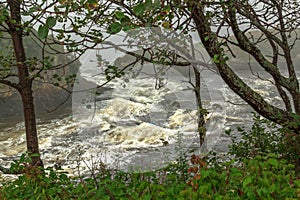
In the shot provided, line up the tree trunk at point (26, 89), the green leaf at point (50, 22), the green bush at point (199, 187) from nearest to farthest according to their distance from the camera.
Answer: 1. the green leaf at point (50, 22)
2. the green bush at point (199, 187)
3. the tree trunk at point (26, 89)

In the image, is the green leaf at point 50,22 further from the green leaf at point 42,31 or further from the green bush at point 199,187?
the green bush at point 199,187

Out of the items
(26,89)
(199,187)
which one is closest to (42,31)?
(199,187)

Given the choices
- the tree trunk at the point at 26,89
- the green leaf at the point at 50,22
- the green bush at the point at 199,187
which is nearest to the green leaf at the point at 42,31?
the green leaf at the point at 50,22

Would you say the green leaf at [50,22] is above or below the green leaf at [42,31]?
above

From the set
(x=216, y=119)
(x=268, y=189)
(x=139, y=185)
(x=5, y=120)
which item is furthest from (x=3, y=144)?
(x=268, y=189)

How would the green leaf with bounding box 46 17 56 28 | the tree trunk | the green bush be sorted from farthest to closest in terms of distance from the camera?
the tree trunk
the green bush
the green leaf with bounding box 46 17 56 28

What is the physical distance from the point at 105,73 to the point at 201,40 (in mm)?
1027

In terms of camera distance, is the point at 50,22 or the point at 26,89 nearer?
the point at 50,22

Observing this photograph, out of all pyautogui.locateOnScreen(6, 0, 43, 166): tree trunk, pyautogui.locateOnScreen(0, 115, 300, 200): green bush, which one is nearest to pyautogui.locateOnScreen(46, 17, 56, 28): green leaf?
pyautogui.locateOnScreen(0, 115, 300, 200): green bush

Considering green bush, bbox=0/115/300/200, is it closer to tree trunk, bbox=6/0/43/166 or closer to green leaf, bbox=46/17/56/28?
green leaf, bbox=46/17/56/28

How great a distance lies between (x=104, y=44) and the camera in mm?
3916

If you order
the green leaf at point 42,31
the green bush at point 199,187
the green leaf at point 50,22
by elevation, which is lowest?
the green bush at point 199,187

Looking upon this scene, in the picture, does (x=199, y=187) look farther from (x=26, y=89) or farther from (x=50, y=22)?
(x=26, y=89)

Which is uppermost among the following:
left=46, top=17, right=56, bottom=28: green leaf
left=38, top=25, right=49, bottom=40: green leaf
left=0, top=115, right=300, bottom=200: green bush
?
left=46, top=17, right=56, bottom=28: green leaf
